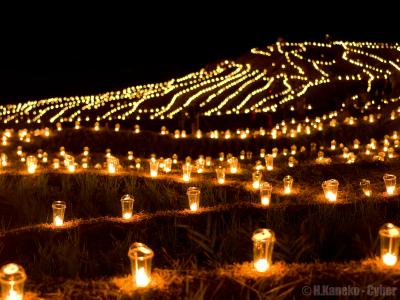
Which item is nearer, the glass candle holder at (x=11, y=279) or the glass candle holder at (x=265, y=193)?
the glass candle holder at (x=11, y=279)

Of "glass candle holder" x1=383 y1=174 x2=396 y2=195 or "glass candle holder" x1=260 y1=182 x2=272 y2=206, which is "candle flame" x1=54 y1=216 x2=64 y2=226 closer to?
"glass candle holder" x1=260 y1=182 x2=272 y2=206

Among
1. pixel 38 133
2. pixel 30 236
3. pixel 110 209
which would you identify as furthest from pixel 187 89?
pixel 30 236

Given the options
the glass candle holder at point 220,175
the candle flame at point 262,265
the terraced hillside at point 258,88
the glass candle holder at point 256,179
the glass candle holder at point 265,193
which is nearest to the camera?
the candle flame at point 262,265

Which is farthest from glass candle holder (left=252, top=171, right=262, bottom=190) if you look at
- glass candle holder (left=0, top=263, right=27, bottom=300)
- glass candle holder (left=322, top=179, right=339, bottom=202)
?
glass candle holder (left=0, top=263, right=27, bottom=300)

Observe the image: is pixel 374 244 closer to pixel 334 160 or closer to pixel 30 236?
pixel 30 236

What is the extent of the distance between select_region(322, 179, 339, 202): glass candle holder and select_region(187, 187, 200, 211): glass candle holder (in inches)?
52.2

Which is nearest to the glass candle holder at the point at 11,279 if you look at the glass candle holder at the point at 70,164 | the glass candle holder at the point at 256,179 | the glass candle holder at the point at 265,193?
the glass candle holder at the point at 265,193

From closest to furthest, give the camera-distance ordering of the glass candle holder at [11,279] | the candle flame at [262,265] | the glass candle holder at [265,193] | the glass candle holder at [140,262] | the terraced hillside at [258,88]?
the glass candle holder at [11,279] < the glass candle holder at [140,262] < the candle flame at [262,265] < the glass candle holder at [265,193] < the terraced hillside at [258,88]

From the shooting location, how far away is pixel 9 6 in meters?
29.5

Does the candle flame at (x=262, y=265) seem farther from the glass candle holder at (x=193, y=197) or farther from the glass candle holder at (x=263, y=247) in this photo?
the glass candle holder at (x=193, y=197)

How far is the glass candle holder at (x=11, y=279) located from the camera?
338 cm

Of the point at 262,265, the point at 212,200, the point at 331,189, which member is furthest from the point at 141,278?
the point at 331,189

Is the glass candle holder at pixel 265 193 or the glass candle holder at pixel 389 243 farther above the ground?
the glass candle holder at pixel 265 193

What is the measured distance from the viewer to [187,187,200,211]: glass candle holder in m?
5.93
